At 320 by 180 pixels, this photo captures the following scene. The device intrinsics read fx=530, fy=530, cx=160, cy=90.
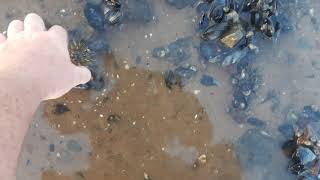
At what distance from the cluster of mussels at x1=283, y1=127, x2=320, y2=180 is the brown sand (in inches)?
19.6

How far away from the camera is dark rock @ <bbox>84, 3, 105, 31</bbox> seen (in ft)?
12.2

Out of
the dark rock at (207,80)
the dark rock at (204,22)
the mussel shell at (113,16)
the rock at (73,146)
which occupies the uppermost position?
the mussel shell at (113,16)

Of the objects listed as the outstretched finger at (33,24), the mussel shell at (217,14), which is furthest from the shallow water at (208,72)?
the outstretched finger at (33,24)

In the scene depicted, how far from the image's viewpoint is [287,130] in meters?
3.85

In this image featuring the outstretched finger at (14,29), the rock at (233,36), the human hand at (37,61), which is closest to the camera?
the human hand at (37,61)

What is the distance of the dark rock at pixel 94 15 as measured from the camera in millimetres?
3733

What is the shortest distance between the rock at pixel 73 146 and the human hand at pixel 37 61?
54 cm

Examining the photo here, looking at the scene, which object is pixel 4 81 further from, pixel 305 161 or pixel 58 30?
pixel 305 161

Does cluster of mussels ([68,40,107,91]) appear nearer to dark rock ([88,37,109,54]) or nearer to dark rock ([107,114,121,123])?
dark rock ([88,37,109,54])

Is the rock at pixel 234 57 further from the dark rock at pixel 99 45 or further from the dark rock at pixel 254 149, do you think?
the dark rock at pixel 99 45

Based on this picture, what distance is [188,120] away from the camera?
12.6ft

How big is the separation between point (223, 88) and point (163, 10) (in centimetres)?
71

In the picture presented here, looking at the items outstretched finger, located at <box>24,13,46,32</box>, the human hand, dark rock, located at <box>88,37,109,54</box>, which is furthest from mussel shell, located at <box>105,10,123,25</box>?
outstretched finger, located at <box>24,13,46,32</box>

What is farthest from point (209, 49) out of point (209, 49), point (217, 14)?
point (217, 14)
